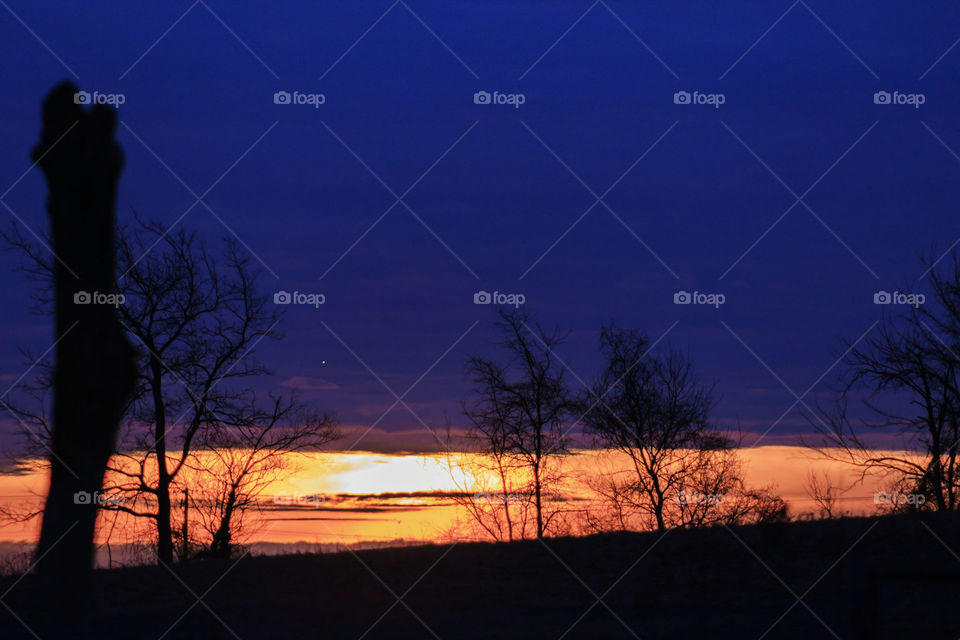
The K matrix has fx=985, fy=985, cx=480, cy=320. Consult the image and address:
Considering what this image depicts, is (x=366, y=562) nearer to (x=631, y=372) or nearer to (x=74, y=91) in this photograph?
(x=74, y=91)

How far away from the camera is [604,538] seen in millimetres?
16406

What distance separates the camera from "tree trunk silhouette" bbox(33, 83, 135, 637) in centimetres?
642

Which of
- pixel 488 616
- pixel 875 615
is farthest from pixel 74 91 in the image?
pixel 488 616

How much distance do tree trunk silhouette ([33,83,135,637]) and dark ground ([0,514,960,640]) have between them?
3104 millimetres

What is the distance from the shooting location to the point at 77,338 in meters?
6.53

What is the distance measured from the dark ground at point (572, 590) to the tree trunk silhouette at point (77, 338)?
3104 millimetres

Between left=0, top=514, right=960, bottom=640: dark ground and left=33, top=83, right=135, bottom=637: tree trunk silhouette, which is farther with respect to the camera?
left=0, top=514, right=960, bottom=640: dark ground

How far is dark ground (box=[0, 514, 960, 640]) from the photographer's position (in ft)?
34.2

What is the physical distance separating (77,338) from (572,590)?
339 inches

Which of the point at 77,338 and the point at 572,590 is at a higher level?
the point at 77,338

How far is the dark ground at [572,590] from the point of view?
34.2ft

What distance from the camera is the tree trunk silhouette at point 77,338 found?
6.42 metres

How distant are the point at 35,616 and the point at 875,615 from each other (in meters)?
9.15

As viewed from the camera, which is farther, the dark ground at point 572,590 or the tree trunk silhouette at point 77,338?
the dark ground at point 572,590
